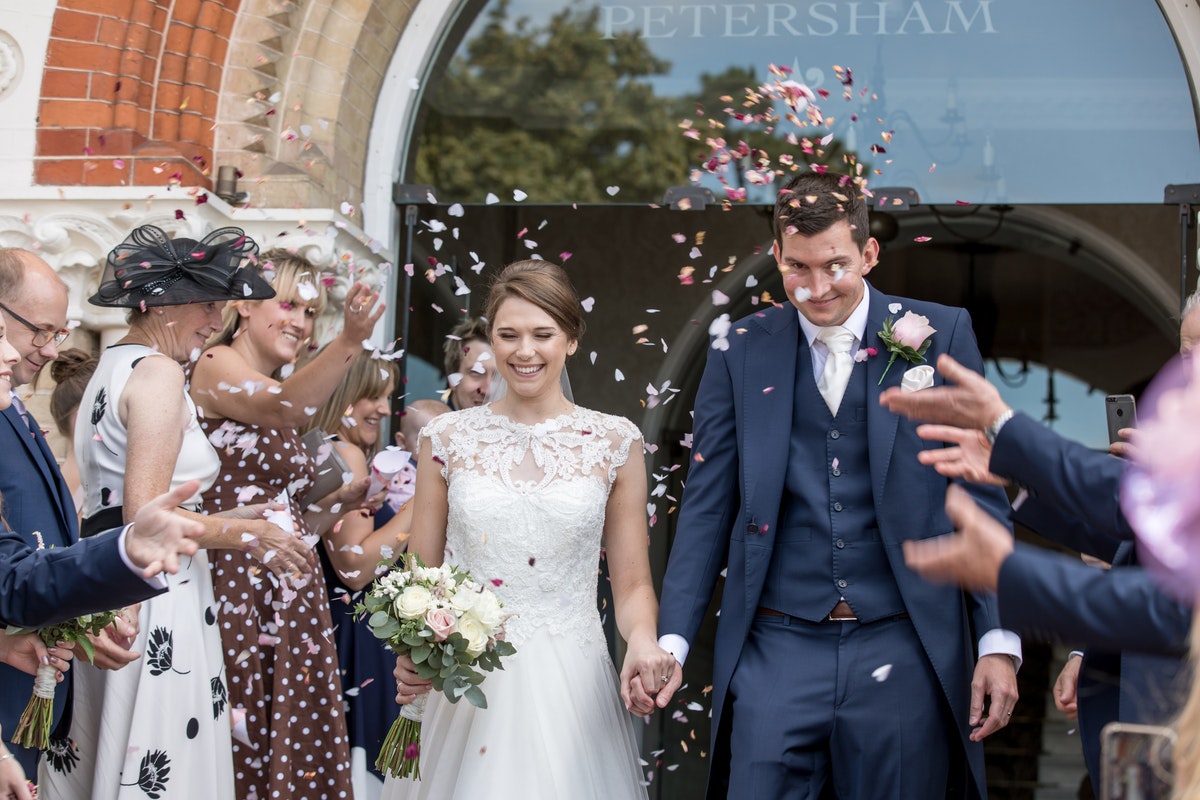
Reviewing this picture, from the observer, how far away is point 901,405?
2.72 metres

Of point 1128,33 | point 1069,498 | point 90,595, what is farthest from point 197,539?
point 1128,33

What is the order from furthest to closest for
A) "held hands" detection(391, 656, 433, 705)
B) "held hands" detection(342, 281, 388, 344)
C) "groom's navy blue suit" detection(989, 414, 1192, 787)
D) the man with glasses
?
"held hands" detection(342, 281, 388, 344) < "held hands" detection(391, 656, 433, 705) < the man with glasses < "groom's navy blue suit" detection(989, 414, 1192, 787)

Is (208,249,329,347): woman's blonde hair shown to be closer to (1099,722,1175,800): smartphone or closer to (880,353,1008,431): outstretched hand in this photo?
(880,353,1008,431): outstretched hand

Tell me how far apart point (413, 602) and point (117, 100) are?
116 inches

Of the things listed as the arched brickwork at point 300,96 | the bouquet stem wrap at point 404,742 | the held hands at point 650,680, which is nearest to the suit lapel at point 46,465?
the bouquet stem wrap at point 404,742

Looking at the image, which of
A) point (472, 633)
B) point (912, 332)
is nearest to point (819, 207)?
point (912, 332)

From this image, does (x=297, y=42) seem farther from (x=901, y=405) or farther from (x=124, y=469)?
(x=901, y=405)

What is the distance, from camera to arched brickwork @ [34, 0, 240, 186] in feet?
17.8

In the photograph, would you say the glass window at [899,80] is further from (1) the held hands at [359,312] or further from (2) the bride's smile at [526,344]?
(2) the bride's smile at [526,344]

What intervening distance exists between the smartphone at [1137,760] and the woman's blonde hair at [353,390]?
3.71 meters

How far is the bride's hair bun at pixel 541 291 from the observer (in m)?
3.97

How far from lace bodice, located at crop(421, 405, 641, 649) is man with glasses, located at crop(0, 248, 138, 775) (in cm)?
94

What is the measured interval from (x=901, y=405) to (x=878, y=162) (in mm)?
3641

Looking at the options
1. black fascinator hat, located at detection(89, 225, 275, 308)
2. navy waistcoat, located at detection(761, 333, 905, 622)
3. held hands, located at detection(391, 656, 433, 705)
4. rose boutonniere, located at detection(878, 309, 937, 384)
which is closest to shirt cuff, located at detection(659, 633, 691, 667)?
navy waistcoat, located at detection(761, 333, 905, 622)
